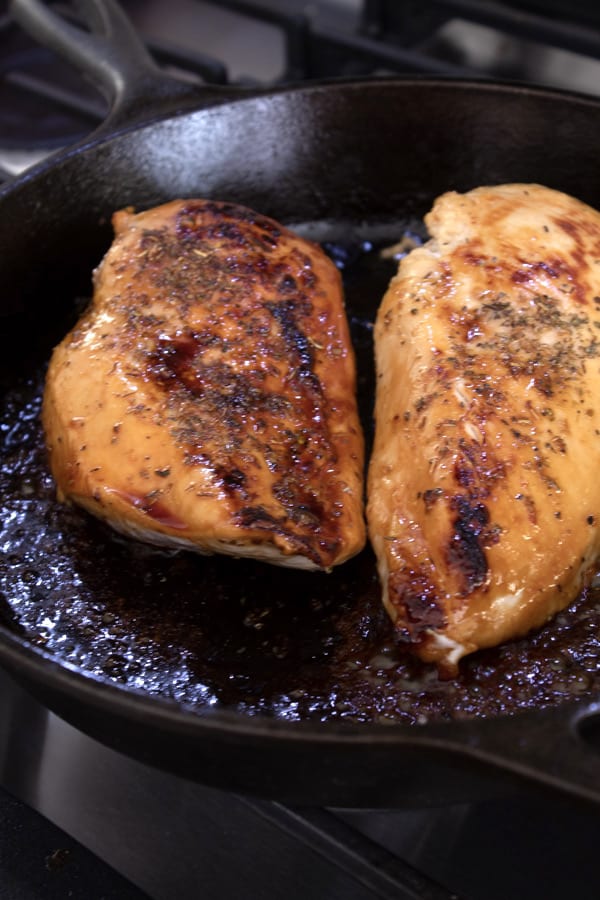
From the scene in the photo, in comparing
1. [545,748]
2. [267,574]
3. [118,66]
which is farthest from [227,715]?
[118,66]

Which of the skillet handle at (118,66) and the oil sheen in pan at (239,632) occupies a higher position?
the skillet handle at (118,66)

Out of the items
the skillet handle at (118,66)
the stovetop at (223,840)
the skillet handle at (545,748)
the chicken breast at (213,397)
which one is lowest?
the stovetop at (223,840)

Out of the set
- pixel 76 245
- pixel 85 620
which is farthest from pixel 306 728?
pixel 76 245

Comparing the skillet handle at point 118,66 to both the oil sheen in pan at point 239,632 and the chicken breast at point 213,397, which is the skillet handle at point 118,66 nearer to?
the chicken breast at point 213,397

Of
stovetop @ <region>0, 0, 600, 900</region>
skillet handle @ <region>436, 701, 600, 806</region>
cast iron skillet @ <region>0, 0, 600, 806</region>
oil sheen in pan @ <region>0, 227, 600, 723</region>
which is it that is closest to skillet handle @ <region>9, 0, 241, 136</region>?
cast iron skillet @ <region>0, 0, 600, 806</region>

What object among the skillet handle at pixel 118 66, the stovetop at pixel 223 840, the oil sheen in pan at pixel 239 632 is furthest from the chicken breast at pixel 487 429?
the skillet handle at pixel 118 66

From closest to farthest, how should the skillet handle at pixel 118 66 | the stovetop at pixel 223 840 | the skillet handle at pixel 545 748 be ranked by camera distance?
the skillet handle at pixel 545 748
the stovetop at pixel 223 840
the skillet handle at pixel 118 66
